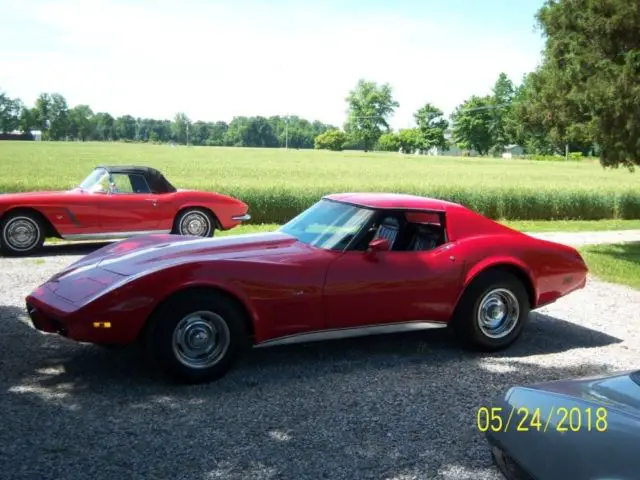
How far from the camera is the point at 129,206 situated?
34.0 ft

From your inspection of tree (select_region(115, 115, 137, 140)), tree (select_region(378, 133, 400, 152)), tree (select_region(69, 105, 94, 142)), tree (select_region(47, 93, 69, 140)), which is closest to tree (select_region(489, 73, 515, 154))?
tree (select_region(378, 133, 400, 152))

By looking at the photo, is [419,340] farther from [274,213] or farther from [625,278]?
[274,213]

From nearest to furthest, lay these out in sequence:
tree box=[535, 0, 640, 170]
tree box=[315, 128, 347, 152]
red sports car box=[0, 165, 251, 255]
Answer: red sports car box=[0, 165, 251, 255] → tree box=[535, 0, 640, 170] → tree box=[315, 128, 347, 152]

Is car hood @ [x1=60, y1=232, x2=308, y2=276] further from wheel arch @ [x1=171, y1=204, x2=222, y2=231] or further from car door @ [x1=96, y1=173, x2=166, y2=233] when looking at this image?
wheel arch @ [x1=171, y1=204, x2=222, y2=231]

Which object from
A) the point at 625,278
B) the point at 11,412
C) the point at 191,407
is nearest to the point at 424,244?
the point at 191,407

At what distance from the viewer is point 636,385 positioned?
235 cm

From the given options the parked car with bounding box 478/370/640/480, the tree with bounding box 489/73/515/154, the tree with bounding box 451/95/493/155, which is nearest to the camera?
the parked car with bounding box 478/370/640/480

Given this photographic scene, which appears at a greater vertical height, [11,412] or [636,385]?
[636,385]

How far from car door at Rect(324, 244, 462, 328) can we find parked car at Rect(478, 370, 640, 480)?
6.69 ft

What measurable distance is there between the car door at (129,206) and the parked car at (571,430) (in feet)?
28.3

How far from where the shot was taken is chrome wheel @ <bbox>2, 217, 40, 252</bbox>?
9695 millimetres

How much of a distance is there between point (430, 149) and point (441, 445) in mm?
121382

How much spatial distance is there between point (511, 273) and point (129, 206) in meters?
7.00

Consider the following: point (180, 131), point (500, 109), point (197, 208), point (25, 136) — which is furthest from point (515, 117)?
point (180, 131)
